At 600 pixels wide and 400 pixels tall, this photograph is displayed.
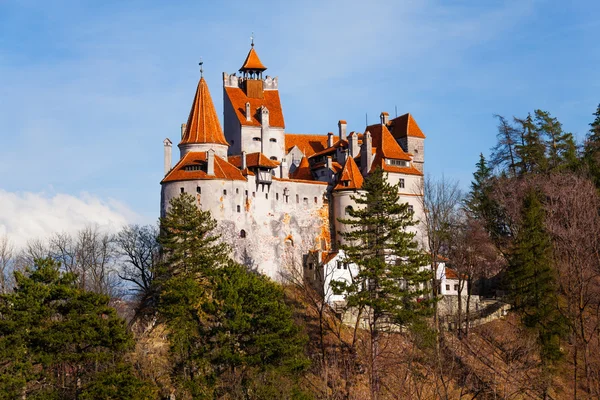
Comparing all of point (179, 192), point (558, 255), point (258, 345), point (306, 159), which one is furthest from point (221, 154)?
point (558, 255)

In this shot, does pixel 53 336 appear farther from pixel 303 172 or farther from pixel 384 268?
pixel 303 172

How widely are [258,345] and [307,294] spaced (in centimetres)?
1433

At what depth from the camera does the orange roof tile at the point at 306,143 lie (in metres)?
75.5

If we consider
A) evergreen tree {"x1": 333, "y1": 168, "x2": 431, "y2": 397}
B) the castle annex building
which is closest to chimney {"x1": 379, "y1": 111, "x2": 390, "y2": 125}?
the castle annex building

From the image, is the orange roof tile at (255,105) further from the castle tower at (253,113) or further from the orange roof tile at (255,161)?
the orange roof tile at (255,161)

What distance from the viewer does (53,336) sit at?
43.1 meters

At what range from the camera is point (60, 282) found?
45750 millimetres

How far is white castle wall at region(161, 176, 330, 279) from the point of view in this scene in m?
61.1

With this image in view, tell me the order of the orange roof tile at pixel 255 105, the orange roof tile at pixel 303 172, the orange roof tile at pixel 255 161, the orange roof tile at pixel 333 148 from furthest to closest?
the orange roof tile at pixel 333 148 < the orange roof tile at pixel 255 105 < the orange roof tile at pixel 303 172 < the orange roof tile at pixel 255 161

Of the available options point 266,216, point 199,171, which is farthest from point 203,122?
point 266,216

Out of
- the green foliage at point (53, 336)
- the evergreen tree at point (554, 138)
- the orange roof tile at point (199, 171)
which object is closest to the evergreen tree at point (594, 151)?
the evergreen tree at point (554, 138)

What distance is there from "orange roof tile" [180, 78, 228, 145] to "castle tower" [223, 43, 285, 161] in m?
4.23

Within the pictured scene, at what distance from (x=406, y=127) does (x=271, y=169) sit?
15.9m

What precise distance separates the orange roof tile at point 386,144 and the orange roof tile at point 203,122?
44.1 feet
